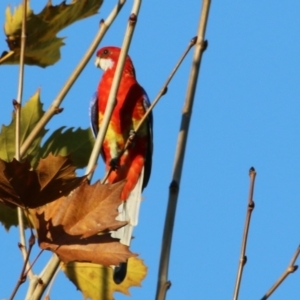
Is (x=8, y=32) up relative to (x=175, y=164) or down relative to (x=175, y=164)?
up

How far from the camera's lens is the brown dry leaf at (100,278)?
242 centimetres

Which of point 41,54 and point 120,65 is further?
point 41,54

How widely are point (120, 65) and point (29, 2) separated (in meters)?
0.46

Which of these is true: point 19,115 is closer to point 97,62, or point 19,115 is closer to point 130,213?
point 130,213

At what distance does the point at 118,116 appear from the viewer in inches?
178

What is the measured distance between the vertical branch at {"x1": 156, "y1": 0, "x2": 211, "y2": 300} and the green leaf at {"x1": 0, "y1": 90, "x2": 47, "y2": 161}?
564mm

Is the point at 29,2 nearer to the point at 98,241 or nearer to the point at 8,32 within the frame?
the point at 8,32

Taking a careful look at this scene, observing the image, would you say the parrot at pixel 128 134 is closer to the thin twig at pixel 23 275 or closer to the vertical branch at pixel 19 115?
the vertical branch at pixel 19 115

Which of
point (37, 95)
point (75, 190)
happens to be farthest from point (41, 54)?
point (75, 190)

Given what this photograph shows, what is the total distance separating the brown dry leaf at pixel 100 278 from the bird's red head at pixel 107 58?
2744 mm

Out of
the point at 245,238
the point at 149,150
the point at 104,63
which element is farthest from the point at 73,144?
the point at 104,63

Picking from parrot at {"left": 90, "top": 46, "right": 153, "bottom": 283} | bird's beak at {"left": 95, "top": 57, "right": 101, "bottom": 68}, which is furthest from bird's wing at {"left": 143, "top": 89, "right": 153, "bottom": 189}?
bird's beak at {"left": 95, "top": 57, "right": 101, "bottom": 68}

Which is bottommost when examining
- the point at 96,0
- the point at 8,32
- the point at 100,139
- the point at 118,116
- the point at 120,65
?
the point at 100,139

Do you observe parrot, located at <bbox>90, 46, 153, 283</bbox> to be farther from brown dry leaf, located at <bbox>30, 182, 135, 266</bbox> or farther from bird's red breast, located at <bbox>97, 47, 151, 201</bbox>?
brown dry leaf, located at <bbox>30, 182, 135, 266</bbox>
